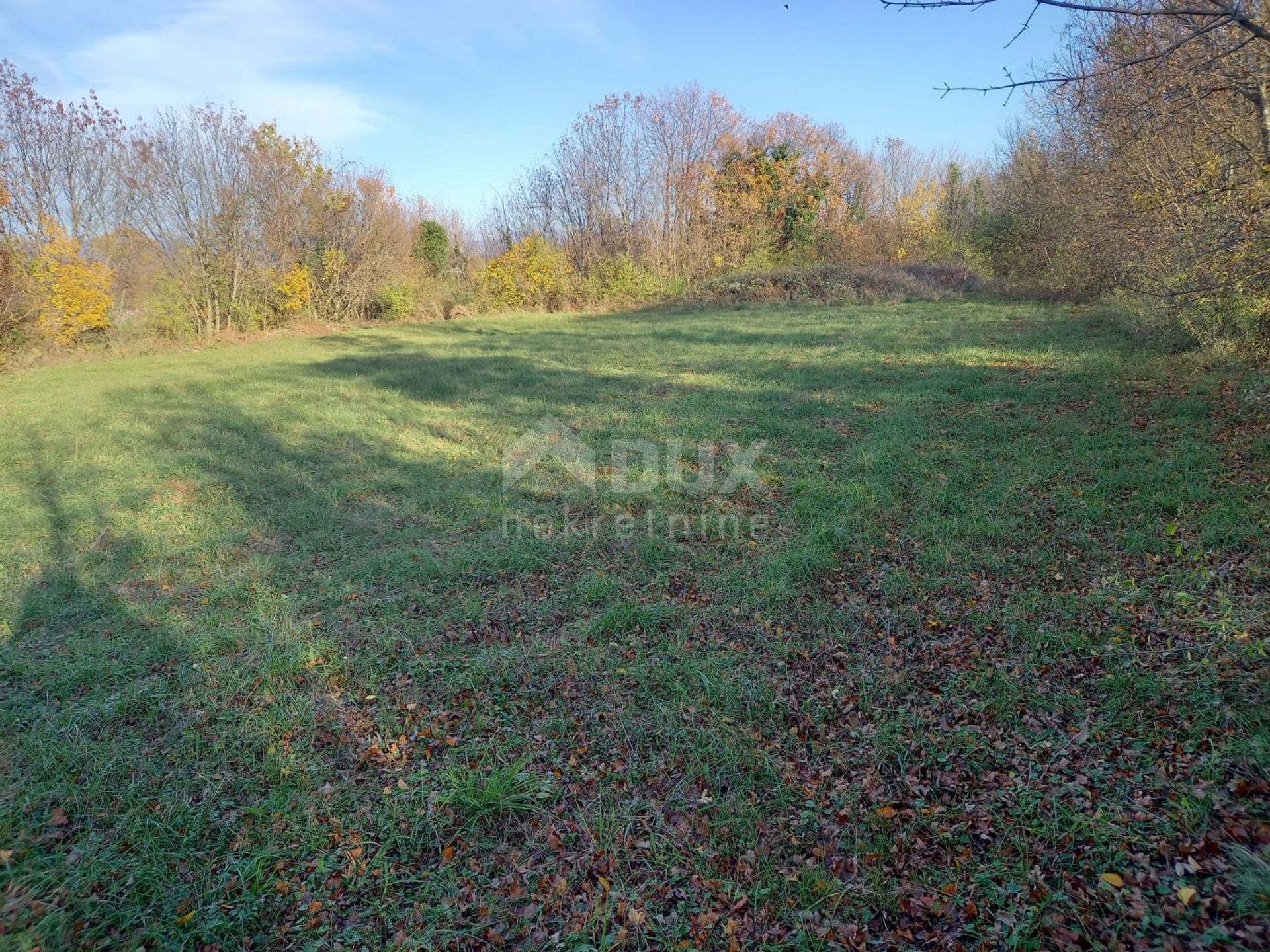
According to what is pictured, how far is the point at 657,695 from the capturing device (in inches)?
136

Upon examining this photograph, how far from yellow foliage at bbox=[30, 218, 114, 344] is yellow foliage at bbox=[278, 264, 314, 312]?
496 centimetres

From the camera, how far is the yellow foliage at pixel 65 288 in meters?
14.6

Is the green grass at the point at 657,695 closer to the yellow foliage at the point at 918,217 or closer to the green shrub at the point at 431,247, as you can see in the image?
the green shrub at the point at 431,247

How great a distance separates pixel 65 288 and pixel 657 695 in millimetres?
18223

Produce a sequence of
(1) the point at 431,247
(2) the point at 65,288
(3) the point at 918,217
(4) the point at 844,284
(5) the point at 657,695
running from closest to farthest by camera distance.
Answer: (5) the point at 657,695, (2) the point at 65,288, (4) the point at 844,284, (1) the point at 431,247, (3) the point at 918,217

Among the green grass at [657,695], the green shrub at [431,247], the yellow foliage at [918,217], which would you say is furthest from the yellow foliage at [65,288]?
the yellow foliage at [918,217]

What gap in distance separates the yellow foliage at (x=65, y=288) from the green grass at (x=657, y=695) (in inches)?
422

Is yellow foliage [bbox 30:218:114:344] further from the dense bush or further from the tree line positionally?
the dense bush

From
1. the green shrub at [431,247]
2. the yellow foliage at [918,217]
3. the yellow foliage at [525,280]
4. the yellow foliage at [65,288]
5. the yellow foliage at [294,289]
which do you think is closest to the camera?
the yellow foliage at [65,288]

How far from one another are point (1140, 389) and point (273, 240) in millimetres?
22109

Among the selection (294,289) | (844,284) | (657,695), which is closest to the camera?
(657,695)

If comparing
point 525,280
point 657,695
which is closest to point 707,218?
point 525,280

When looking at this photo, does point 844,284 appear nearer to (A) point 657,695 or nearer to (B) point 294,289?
(B) point 294,289

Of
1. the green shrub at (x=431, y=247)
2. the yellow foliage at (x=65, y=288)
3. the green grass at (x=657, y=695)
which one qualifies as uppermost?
the green shrub at (x=431, y=247)
